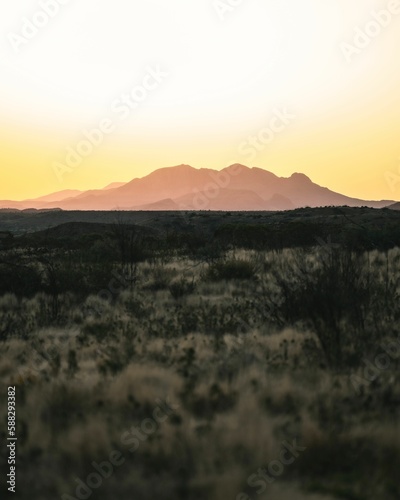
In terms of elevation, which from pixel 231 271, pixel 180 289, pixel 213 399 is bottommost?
pixel 213 399

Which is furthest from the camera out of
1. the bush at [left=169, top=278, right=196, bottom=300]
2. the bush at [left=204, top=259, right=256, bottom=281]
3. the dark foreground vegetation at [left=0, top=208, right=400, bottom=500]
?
the bush at [left=204, top=259, right=256, bottom=281]

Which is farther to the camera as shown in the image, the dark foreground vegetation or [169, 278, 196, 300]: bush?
[169, 278, 196, 300]: bush

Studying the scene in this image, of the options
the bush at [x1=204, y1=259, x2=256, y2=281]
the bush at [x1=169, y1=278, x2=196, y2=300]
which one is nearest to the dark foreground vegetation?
the bush at [x1=169, y1=278, x2=196, y2=300]

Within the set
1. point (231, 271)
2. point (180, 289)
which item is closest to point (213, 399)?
point (180, 289)

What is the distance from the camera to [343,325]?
7.37 metres

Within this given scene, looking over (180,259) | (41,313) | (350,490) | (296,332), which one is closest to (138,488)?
(350,490)

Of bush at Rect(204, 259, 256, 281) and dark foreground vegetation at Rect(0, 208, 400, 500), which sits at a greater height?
bush at Rect(204, 259, 256, 281)

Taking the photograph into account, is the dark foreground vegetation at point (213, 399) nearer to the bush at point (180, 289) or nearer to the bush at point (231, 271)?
the bush at point (180, 289)

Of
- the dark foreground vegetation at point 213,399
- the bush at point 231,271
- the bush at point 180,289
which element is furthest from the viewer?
the bush at point 231,271

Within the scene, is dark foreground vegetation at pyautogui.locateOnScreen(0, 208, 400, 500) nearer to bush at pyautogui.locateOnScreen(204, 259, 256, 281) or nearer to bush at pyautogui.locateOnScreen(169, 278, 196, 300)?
bush at pyautogui.locateOnScreen(169, 278, 196, 300)

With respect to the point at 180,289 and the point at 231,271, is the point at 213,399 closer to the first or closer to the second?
the point at 180,289

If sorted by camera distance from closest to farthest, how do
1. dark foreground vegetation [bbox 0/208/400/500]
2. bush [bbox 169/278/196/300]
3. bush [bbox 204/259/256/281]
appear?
1. dark foreground vegetation [bbox 0/208/400/500]
2. bush [bbox 169/278/196/300]
3. bush [bbox 204/259/256/281]

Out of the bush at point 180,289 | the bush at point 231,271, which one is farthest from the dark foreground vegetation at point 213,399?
the bush at point 231,271

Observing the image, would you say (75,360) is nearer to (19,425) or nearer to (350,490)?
(19,425)
